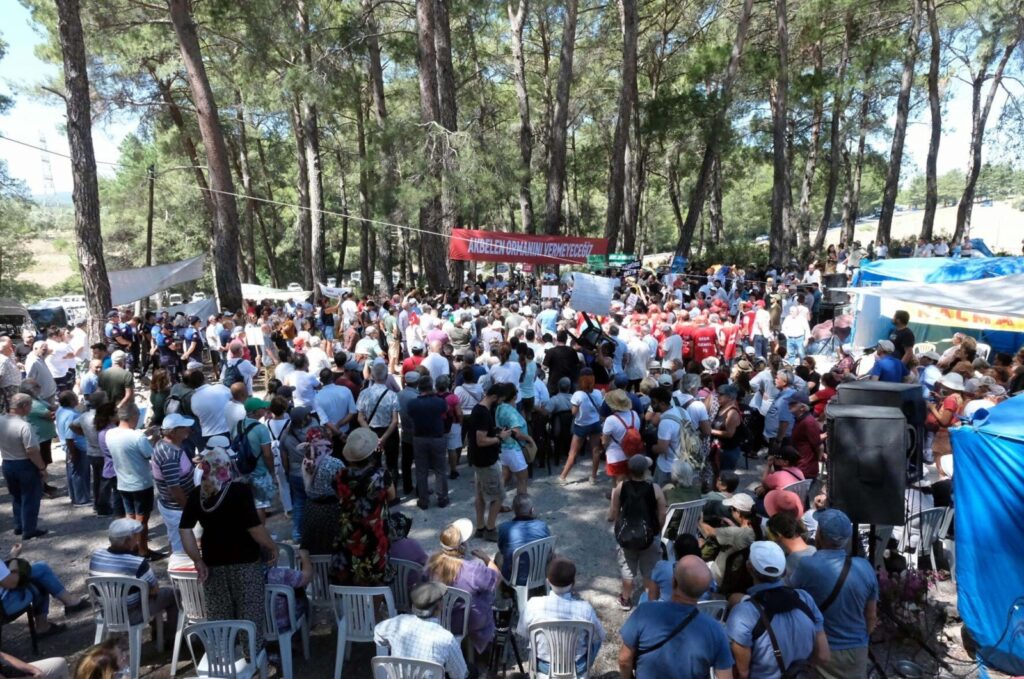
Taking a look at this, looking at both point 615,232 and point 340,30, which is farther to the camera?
point 615,232

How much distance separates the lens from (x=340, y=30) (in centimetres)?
1648

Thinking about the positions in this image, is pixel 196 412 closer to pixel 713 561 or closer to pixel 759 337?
pixel 713 561

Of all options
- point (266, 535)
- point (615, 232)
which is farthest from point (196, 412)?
point (615, 232)

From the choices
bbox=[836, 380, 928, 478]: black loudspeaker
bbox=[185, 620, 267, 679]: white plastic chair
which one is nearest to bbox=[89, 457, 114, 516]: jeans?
bbox=[185, 620, 267, 679]: white plastic chair

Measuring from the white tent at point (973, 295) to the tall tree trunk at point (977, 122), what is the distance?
1872 cm

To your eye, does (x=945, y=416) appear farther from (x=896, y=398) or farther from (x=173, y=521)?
(x=173, y=521)

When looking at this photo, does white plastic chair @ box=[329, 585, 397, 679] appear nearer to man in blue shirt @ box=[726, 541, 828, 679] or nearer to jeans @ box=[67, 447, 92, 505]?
man in blue shirt @ box=[726, 541, 828, 679]

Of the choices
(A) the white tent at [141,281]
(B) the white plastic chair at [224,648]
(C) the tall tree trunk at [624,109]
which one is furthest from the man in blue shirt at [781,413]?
(A) the white tent at [141,281]

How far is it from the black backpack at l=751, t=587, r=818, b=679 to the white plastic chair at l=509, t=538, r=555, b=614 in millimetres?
1491

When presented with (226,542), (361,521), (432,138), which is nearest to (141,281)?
(432,138)

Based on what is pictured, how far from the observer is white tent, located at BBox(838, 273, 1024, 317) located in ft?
24.9

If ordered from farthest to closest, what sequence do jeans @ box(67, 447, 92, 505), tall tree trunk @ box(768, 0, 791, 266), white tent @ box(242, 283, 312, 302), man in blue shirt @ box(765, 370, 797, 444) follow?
1. white tent @ box(242, 283, 312, 302)
2. tall tree trunk @ box(768, 0, 791, 266)
3. jeans @ box(67, 447, 92, 505)
4. man in blue shirt @ box(765, 370, 797, 444)

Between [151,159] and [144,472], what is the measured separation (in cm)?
3030

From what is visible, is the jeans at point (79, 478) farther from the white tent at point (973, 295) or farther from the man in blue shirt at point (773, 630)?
the white tent at point (973, 295)
